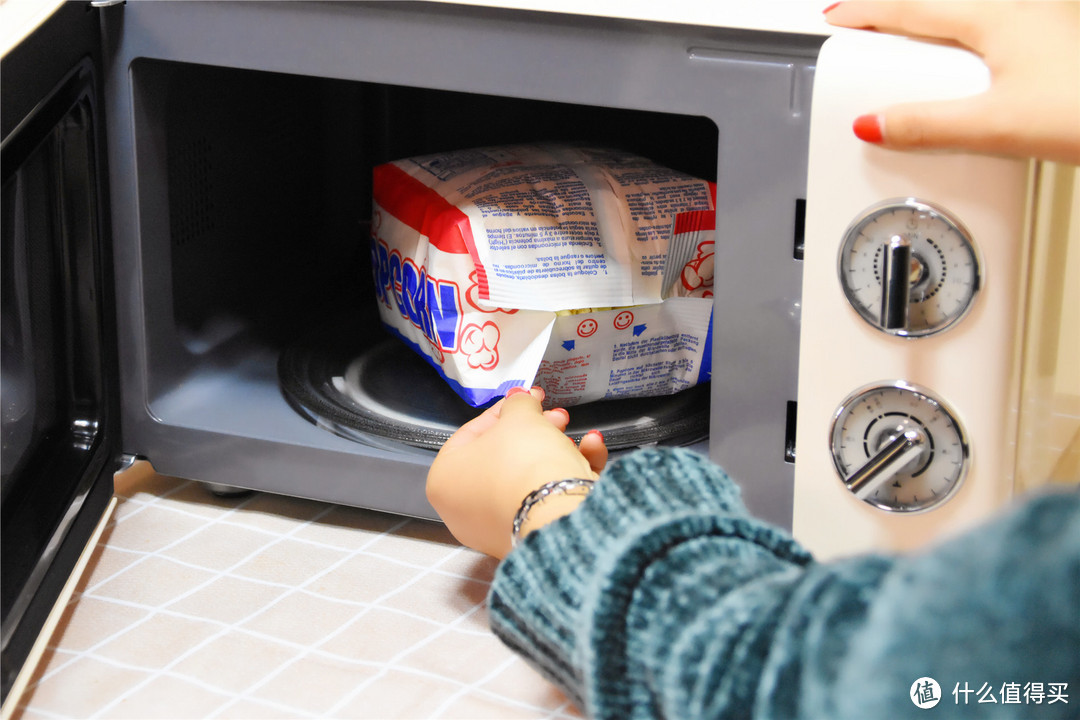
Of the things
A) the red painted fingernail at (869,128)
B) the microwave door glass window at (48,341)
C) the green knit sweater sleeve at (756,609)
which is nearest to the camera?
the green knit sweater sleeve at (756,609)

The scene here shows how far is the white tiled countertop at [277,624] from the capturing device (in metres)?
0.50

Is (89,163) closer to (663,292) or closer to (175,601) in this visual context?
(175,601)

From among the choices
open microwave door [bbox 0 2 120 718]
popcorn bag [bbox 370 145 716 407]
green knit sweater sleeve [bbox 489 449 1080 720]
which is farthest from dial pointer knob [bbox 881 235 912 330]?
open microwave door [bbox 0 2 120 718]

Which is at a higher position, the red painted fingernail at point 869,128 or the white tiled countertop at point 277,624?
the red painted fingernail at point 869,128

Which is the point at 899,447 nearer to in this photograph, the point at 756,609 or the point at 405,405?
the point at 756,609

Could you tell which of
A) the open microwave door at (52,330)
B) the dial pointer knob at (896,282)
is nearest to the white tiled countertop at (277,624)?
the open microwave door at (52,330)

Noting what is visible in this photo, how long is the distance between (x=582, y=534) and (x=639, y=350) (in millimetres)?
336

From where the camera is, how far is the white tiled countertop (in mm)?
502

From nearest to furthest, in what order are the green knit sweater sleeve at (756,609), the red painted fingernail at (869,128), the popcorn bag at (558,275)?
1. the green knit sweater sleeve at (756,609)
2. the red painted fingernail at (869,128)
3. the popcorn bag at (558,275)

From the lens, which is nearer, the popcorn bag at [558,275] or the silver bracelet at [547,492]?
the silver bracelet at [547,492]

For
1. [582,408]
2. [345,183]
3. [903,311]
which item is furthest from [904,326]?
[345,183]

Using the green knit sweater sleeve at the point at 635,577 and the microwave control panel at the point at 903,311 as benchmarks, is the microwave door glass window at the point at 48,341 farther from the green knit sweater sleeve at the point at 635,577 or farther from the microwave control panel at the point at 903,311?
the microwave control panel at the point at 903,311

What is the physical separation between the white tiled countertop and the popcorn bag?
0.13 meters

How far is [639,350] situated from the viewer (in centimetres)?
72
